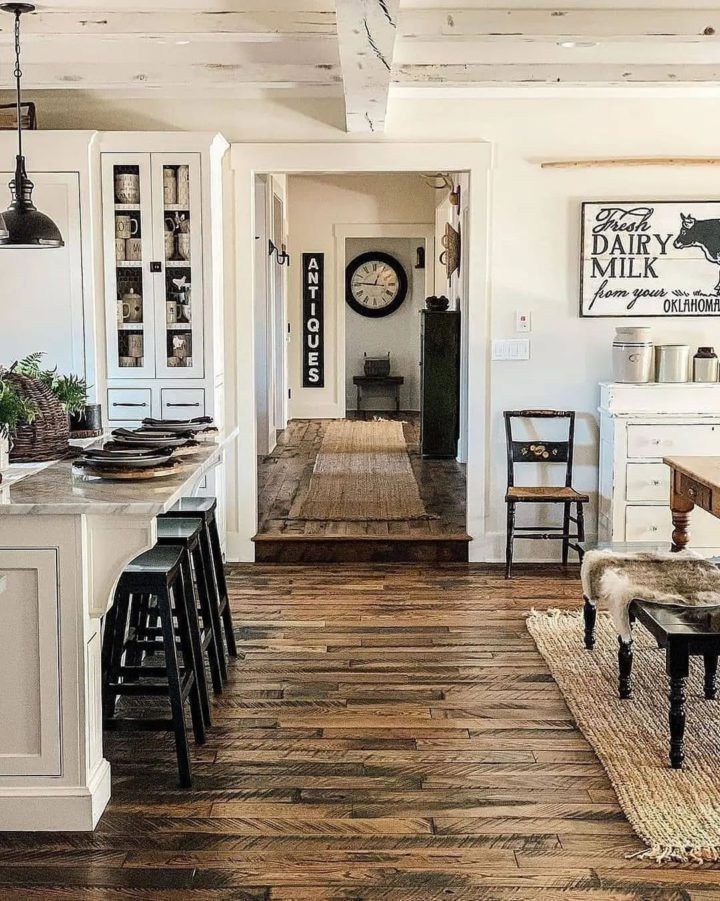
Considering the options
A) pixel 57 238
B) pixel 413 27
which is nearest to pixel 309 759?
pixel 57 238

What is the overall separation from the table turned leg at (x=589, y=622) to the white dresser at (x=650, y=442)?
53.0 inches

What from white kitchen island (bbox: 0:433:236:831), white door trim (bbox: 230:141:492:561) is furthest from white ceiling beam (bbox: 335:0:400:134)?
white kitchen island (bbox: 0:433:236:831)

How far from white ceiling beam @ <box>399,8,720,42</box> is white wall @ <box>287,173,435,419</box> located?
8.11m

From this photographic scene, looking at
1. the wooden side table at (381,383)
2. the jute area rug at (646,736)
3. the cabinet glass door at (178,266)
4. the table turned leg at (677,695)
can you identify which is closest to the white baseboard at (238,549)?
the cabinet glass door at (178,266)

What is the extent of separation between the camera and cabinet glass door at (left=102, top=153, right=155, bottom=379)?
5406 millimetres

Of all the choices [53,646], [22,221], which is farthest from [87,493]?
[22,221]

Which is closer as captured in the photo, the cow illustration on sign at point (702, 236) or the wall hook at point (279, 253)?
the cow illustration on sign at point (702, 236)

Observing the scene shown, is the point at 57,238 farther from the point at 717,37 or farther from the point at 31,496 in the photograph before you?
the point at 717,37

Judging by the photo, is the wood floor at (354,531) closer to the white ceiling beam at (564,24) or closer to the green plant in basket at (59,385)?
the green plant in basket at (59,385)

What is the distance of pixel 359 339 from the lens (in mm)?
13562

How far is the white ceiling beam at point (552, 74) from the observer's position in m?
4.89

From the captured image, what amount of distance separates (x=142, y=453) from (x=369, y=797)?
3.96 ft

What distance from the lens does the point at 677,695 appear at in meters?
3.10

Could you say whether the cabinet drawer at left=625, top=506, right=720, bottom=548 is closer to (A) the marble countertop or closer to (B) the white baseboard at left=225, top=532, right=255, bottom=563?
(B) the white baseboard at left=225, top=532, right=255, bottom=563
